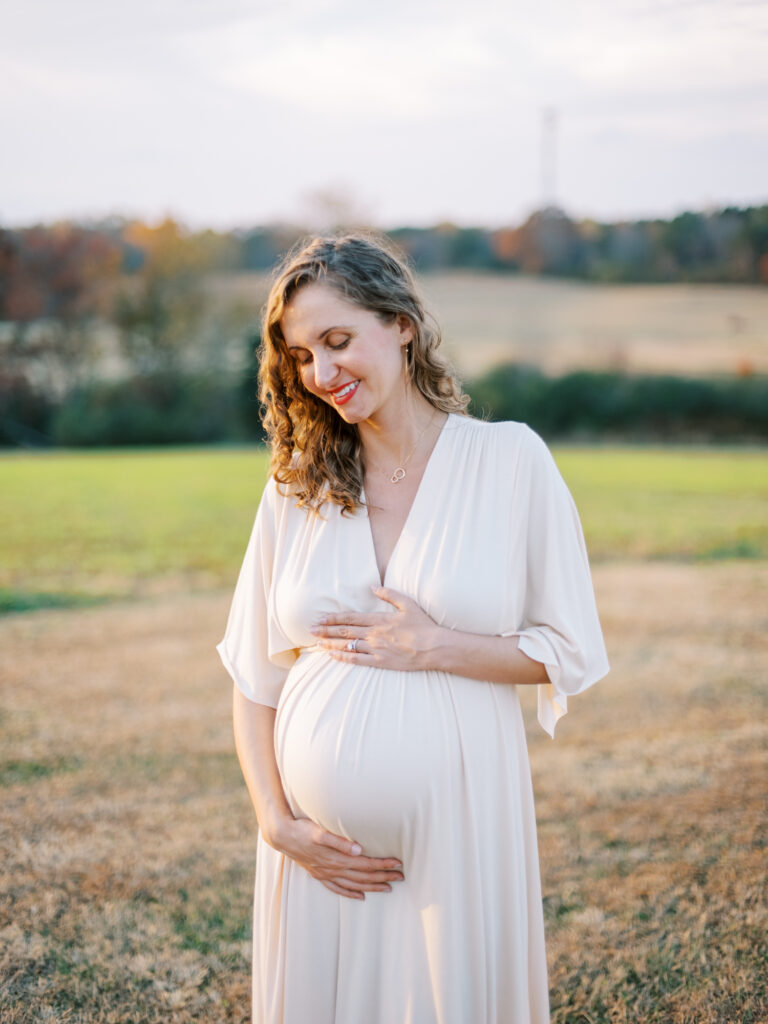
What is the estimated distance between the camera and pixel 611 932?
10.1 ft

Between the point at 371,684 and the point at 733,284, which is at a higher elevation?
the point at 733,284

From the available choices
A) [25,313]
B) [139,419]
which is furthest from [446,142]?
[139,419]

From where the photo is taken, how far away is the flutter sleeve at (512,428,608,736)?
5.75 feet

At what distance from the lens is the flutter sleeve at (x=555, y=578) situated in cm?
175

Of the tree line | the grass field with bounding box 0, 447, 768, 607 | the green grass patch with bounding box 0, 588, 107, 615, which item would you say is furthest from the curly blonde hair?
the tree line

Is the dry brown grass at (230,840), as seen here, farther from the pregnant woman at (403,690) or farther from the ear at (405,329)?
the ear at (405,329)

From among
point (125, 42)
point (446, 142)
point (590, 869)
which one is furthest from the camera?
point (446, 142)

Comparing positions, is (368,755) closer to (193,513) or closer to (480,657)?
(480,657)

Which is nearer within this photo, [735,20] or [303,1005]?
[303,1005]

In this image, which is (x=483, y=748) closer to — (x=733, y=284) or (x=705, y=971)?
(x=705, y=971)

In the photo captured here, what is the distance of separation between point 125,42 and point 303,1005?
676 cm

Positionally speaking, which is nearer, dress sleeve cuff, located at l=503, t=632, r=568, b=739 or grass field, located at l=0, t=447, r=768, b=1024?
dress sleeve cuff, located at l=503, t=632, r=568, b=739

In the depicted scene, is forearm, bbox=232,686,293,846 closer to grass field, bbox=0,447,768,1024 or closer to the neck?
the neck

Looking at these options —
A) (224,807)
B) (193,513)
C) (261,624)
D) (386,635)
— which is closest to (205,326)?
(193,513)
